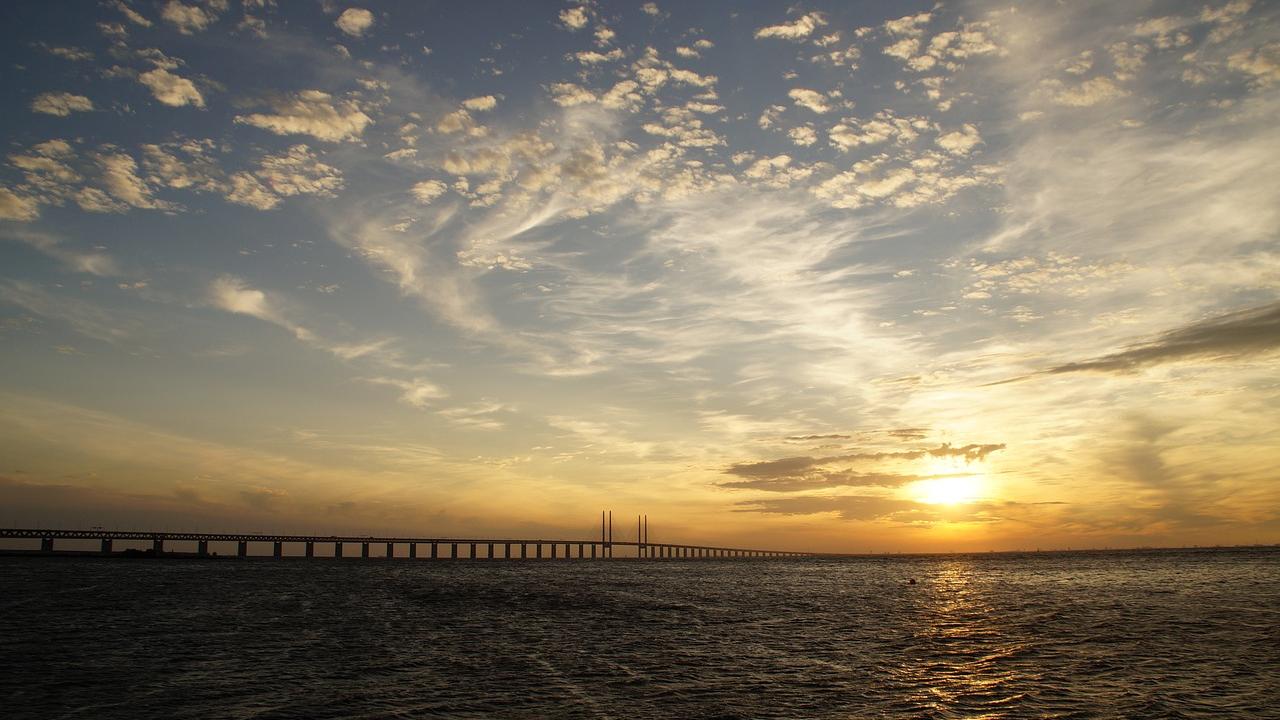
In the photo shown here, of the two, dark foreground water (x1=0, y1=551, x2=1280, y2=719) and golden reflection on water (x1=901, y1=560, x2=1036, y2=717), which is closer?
dark foreground water (x1=0, y1=551, x2=1280, y2=719)

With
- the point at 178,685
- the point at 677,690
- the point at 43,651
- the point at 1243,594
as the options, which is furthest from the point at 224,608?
the point at 1243,594

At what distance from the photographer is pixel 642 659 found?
3656 cm

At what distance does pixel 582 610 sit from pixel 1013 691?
42.4m

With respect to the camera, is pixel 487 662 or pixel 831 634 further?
pixel 831 634

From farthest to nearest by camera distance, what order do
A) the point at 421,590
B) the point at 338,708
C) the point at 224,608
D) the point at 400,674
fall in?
the point at 421,590 → the point at 224,608 → the point at 400,674 → the point at 338,708

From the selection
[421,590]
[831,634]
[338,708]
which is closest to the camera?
[338,708]

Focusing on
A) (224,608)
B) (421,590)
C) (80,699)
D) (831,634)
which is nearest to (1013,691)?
(831,634)

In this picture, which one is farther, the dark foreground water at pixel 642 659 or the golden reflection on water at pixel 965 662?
the golden reflection on water at pixel 965 662

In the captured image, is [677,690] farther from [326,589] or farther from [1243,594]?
[326,589]

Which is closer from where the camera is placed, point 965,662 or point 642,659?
point 965,662

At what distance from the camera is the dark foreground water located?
2623 cm

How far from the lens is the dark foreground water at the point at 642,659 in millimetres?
26234

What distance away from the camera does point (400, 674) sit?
106ft

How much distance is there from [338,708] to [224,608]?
153ft
